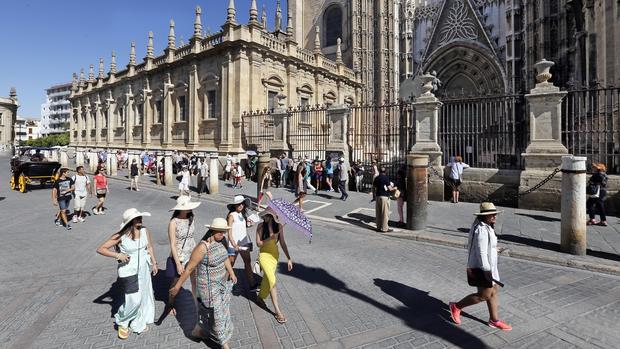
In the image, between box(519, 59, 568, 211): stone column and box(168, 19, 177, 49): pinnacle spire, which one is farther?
box(168, 19, 177, 49): pinnacle spire

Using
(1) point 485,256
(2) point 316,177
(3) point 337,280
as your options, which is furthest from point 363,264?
(2) point 316,177

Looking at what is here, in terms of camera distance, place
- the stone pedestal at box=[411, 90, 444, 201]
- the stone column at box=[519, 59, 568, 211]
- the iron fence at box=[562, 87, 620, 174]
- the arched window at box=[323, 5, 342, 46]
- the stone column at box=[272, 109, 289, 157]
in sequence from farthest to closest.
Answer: the arched window at box=[323, 5, 342, 46]
the stone column at box=[272, 109, 289, 157]
the stone pedestal at box=[411, 90, 444, 201]
the stone column at box=[519, 59, 568, 211]
the iron fence at box=[562, 87, 620, 174]

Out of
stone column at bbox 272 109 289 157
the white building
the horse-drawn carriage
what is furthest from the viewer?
the white building

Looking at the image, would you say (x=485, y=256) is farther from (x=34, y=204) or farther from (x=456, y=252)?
(x=34, y=204)

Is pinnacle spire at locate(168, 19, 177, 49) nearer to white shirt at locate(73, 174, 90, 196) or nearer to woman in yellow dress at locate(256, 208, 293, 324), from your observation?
white shirt at locate(73, 174, 90, 196)

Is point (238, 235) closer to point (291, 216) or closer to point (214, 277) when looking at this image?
point (291, 216)

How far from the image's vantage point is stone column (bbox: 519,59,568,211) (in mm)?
9562

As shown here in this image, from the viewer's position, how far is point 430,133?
1189 centimetres

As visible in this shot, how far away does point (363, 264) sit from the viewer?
583cm

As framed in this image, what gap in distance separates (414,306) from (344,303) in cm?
88

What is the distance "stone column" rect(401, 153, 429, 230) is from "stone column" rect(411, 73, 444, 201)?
12.5 feet

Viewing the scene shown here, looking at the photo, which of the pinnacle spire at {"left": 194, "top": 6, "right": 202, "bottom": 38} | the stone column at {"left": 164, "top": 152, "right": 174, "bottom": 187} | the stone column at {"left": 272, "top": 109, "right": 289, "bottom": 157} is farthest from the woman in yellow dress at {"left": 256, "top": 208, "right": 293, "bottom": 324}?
the pinnacle spire at {"left": 194, "top": 6, "right": 202, "bottom": 38}

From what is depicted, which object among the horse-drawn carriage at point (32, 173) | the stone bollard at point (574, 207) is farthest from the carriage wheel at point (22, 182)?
the stone bollard at point (574, 207)

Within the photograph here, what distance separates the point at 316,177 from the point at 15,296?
11.3m
